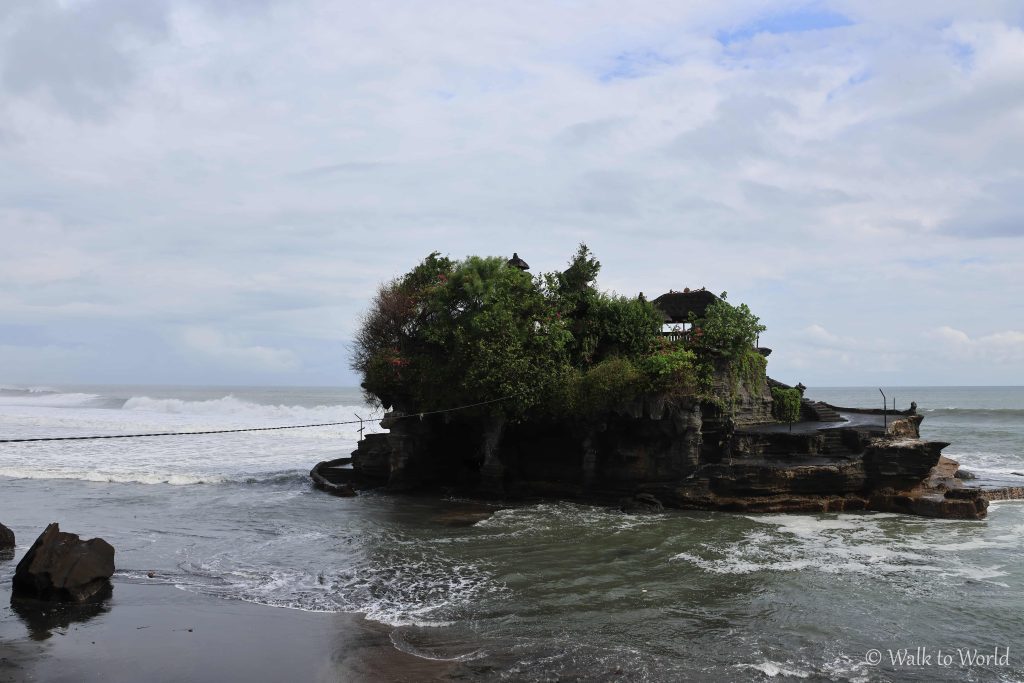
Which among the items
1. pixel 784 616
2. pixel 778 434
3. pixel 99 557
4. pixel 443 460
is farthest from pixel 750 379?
pixel 99 557

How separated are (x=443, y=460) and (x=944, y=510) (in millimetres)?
15913

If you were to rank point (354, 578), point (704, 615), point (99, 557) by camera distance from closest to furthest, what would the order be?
point (704, 615), point (99, 557), point (354, 578)

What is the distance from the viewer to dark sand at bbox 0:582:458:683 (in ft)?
30.1

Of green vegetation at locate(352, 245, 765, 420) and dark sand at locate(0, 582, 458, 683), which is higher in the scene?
green vegetation at locate(352, 245, 765, 420)

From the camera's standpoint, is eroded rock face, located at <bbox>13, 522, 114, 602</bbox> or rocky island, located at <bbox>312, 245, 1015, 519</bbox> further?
rocky island, located at <bbox>312, 245, 1015, 519</bbox>

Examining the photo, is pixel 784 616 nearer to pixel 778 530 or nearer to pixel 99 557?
pixel 778 530

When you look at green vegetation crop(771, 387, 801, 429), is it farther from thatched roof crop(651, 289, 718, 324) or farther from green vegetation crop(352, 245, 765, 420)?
thatched roof crop(651, 289, 718, 324)

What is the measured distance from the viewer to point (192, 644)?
10.2m

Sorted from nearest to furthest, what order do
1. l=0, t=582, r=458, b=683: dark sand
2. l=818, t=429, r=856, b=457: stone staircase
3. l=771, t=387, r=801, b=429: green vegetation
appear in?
l=0, t=582, r=458, b=683: dark sand → l=818, t=429, r=856, b=457: stone staircase → l=771, t=387, r=801, b=429: green vegetation

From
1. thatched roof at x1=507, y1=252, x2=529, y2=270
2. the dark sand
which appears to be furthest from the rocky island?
the dark sand

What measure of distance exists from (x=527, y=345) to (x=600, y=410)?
3.01 meters

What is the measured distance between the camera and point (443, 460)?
2642cm

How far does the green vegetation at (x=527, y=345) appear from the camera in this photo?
21516 mm

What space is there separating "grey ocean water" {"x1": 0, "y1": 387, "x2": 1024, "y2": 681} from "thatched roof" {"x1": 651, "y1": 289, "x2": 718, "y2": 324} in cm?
796
